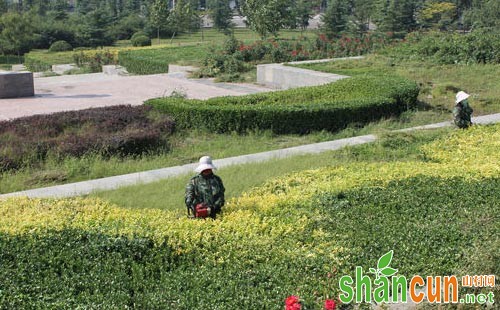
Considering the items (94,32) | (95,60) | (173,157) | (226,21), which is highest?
(226,21)

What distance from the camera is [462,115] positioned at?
9.46m

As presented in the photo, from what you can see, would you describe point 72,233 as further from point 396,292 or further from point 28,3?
point 28,3

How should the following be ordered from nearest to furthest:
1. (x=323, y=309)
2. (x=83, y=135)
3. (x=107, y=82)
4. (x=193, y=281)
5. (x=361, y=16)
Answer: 1. (x=323, y=309)
2. (x=193, y=281)
3. (x=83, y=135)
4. (x=107, y=82)
5. (x=361, y=16)

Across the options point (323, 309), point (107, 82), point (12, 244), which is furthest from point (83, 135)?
point (107, 82)

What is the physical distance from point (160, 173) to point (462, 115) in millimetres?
4796

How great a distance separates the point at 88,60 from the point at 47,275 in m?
22.5

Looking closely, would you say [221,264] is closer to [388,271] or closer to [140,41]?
[388,271]

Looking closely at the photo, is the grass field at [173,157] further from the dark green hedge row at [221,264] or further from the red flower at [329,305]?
the red flower at [329,305]

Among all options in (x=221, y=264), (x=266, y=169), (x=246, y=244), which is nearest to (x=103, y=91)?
(x=266, y=169)

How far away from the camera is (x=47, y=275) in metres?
4.50

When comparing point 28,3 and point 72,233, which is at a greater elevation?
point 28,3

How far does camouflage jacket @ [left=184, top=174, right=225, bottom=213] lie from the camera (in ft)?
17.6

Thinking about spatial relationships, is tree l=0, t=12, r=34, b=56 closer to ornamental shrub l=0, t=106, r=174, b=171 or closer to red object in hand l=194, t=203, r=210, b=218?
ornamental shrub l=0, t=106, r=174, b=171

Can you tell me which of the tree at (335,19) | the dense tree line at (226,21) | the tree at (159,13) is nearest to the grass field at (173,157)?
the dense tree line at (226,21)
